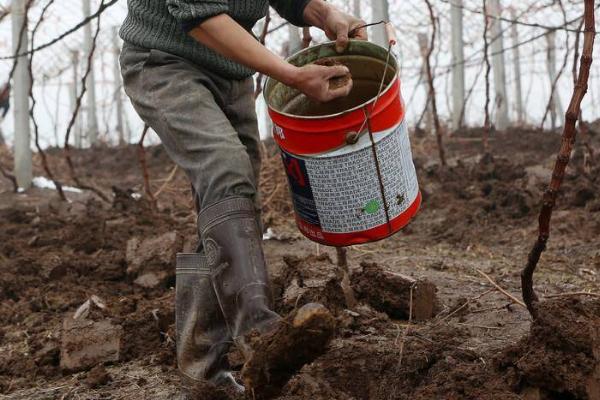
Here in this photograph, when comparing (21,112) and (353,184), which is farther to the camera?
(21,112)

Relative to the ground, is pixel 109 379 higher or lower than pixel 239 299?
lower

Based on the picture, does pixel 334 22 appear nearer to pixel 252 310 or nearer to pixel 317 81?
pixel 317 81

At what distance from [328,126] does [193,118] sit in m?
0.36

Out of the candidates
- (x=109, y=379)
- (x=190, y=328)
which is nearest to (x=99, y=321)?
(x=109, y=379)

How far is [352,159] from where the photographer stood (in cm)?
191

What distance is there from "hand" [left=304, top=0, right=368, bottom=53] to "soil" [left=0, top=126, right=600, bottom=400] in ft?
2.55

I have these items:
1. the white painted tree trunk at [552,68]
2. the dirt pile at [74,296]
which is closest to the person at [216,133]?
the dirt pile at [74,296]

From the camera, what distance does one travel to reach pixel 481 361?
1.96 metres

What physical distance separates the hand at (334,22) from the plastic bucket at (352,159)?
4 cm

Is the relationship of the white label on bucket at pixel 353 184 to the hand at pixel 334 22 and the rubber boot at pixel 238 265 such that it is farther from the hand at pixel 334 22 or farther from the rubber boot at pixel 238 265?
the hand at pixel 334 22

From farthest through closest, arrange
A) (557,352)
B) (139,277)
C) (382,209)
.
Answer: (139,277)
(382,209)
(557,352)

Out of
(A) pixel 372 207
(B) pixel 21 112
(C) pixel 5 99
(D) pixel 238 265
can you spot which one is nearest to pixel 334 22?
(A) pixel 372 207

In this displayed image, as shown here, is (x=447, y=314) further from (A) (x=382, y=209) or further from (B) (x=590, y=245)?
(B) (x=590, y=245)

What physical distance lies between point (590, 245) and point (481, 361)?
2089mm
